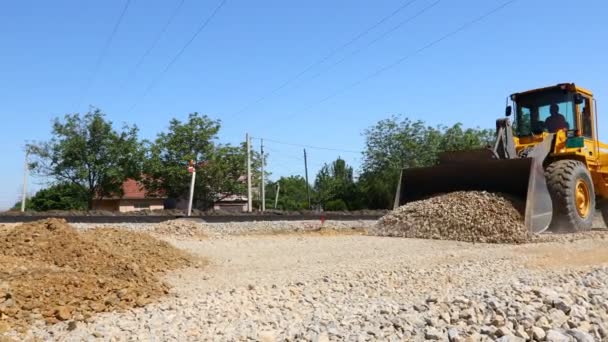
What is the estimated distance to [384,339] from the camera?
11.6 ft

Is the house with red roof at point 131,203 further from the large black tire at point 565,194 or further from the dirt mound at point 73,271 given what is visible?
the dirt mound at point 73,271

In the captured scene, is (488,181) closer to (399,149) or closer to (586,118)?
(586,118)

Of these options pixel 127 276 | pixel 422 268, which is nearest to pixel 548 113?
pixel 422 268

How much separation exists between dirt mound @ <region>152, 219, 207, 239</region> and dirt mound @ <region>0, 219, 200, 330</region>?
111 inches

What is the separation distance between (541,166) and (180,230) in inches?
292

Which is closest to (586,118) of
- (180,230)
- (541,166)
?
(541,166)

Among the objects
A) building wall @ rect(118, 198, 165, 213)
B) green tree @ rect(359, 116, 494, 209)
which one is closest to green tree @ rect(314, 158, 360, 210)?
green tree @ rect(359, 116, 494, 209)

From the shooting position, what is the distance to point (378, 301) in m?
4.67

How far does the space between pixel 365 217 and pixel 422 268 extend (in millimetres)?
12164

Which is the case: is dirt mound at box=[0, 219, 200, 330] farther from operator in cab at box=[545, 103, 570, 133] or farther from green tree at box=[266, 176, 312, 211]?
green tree at box=[266, 176, 312, 211]

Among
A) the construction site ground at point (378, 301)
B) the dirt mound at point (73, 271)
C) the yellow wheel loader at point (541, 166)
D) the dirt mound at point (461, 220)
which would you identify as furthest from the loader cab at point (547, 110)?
the dirt mound at point (73, 271)

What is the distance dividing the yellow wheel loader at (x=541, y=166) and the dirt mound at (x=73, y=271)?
5996 mm

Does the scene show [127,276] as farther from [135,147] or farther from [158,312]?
[135,147]

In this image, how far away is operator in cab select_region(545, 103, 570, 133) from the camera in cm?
1172
